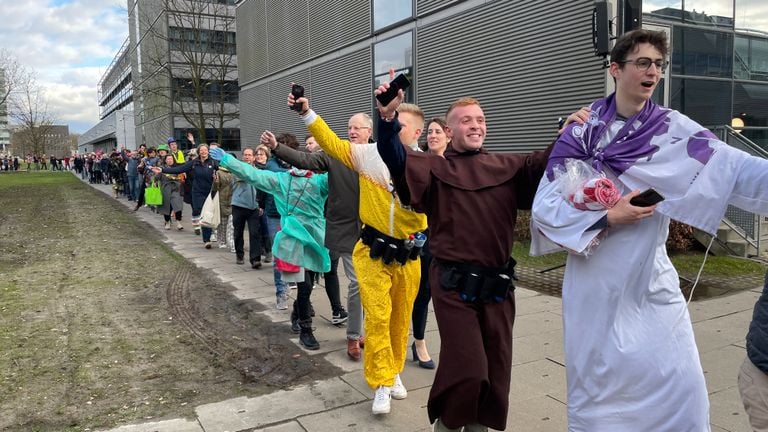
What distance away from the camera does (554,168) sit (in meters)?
Result: 2.42

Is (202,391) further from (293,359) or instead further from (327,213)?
(327,213)

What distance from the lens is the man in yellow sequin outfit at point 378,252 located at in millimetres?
3840

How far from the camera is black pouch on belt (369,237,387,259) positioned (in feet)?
12.7

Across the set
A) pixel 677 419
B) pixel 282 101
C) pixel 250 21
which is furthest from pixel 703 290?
pixel 250 21

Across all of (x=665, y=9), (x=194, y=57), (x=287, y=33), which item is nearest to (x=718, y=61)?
(x=665, y=9)

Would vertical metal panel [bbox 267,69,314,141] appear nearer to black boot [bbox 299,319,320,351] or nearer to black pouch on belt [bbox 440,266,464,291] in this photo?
black boot [bbox 299,319,320,351]

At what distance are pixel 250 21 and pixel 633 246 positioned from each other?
31.4 meters

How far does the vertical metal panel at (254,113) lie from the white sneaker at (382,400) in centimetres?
2644

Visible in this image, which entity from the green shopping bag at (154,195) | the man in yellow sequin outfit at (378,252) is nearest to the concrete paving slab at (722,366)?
the man in yellow sequin outfit at (378,252)

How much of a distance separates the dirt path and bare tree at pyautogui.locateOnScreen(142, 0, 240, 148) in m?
20.8

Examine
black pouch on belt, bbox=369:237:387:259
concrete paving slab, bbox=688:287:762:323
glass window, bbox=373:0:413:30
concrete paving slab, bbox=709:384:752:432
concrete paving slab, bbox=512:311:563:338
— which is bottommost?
concrete paving slab, bbox=709:384:752:432

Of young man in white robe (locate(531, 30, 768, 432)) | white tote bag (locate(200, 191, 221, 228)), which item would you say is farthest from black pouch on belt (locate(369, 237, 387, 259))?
white tote bag (locate(200, 191, 221, 228))

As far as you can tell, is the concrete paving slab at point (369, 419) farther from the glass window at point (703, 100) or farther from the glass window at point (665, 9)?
the glass window at point (665, 9)

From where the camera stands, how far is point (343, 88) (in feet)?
70.6
